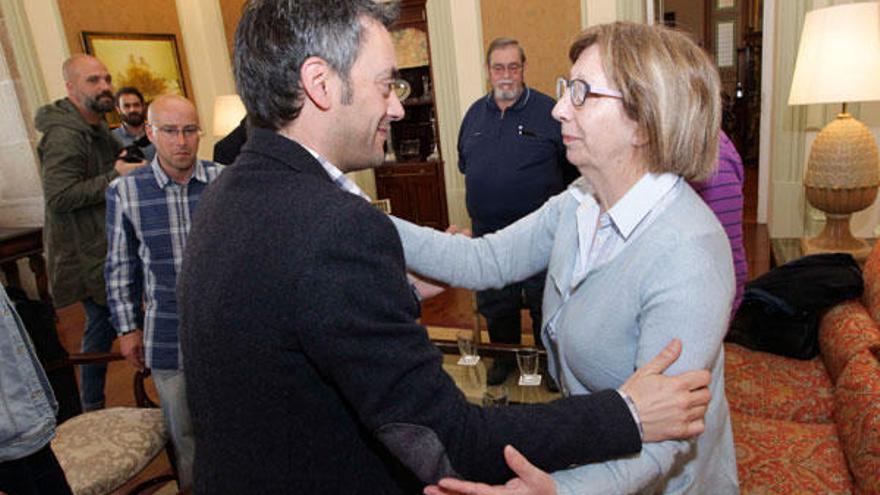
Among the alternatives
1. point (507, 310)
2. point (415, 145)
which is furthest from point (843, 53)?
point (415, 145)

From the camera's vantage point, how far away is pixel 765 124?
5.31 metres

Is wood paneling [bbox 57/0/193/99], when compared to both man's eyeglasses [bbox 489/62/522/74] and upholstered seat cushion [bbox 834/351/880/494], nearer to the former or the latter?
man's eyeglasses [bbox 489/62/522/74]

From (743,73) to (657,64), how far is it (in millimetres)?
8900

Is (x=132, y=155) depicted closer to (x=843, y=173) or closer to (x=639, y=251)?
(x=639, y=251)

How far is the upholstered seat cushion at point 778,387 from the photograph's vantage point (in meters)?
2.08

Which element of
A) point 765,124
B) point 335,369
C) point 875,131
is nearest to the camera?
point 335,369

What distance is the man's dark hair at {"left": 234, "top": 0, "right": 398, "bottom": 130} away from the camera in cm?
84

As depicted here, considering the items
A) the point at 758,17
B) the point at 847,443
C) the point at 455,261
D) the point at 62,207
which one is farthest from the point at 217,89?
the point at 758,17

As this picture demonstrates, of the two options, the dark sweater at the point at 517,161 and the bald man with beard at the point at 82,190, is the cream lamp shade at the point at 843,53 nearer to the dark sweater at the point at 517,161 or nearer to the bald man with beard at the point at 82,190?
the dark sweater at the point at 517,161

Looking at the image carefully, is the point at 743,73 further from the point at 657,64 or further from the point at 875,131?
the point at 657,64

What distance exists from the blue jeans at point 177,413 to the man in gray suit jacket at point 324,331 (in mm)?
1274

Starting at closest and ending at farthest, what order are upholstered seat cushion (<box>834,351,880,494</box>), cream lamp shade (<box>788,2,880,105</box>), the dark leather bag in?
upholstered seat cushion (<box>834,351,880,494</box>)
the dark leather bag
cream lamp shade (<box>788,2,880,105</box>)

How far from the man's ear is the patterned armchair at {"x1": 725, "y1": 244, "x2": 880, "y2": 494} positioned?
5.20 feet

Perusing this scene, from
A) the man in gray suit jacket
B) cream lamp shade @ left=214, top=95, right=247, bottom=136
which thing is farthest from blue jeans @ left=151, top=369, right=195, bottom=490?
cream lamp shade @ left=214, top=95, right=247, bottom=136
